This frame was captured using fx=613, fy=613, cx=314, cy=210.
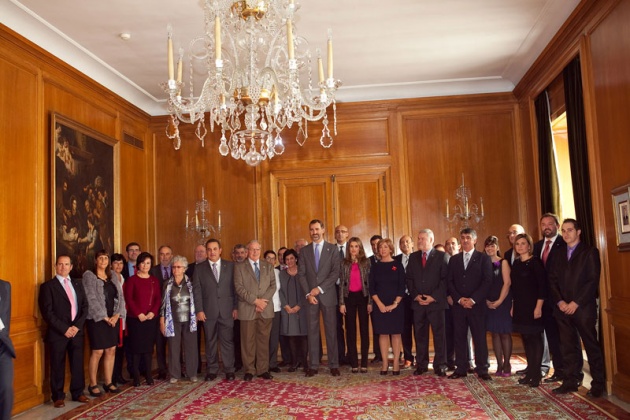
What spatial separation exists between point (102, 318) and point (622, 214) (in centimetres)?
524

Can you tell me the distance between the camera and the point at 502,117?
30.4 feet

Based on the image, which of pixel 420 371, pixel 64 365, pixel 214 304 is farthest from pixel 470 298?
pixel 64 365

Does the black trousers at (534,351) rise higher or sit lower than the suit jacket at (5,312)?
lower

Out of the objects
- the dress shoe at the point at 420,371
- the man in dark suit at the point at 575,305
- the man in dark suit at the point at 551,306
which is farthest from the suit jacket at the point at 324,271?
the man in dark suit at the point at 575,305

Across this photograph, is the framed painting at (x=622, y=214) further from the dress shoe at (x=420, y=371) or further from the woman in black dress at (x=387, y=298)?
the dress shoe at (x=420, y=371)

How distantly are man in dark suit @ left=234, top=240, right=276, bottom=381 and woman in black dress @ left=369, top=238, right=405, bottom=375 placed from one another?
124 centimetres

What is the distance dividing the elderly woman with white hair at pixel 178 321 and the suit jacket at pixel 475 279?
121 inches

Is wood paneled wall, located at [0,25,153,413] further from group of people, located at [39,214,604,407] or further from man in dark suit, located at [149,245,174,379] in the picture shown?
man in dark suit, located at [149,245,174,379]

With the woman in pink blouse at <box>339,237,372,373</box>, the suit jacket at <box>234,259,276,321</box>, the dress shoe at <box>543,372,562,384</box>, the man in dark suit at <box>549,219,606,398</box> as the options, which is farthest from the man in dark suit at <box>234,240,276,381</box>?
the man in dark suit at <box>549,219,606,398</box>

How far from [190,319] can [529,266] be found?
3.81 m

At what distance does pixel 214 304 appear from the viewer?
7.32m

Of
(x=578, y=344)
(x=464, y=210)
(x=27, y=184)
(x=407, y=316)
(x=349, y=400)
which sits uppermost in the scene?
(x=27, y=184)

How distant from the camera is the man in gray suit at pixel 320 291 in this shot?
284 inches

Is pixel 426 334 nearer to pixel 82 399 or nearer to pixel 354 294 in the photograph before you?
pixel 354 294
